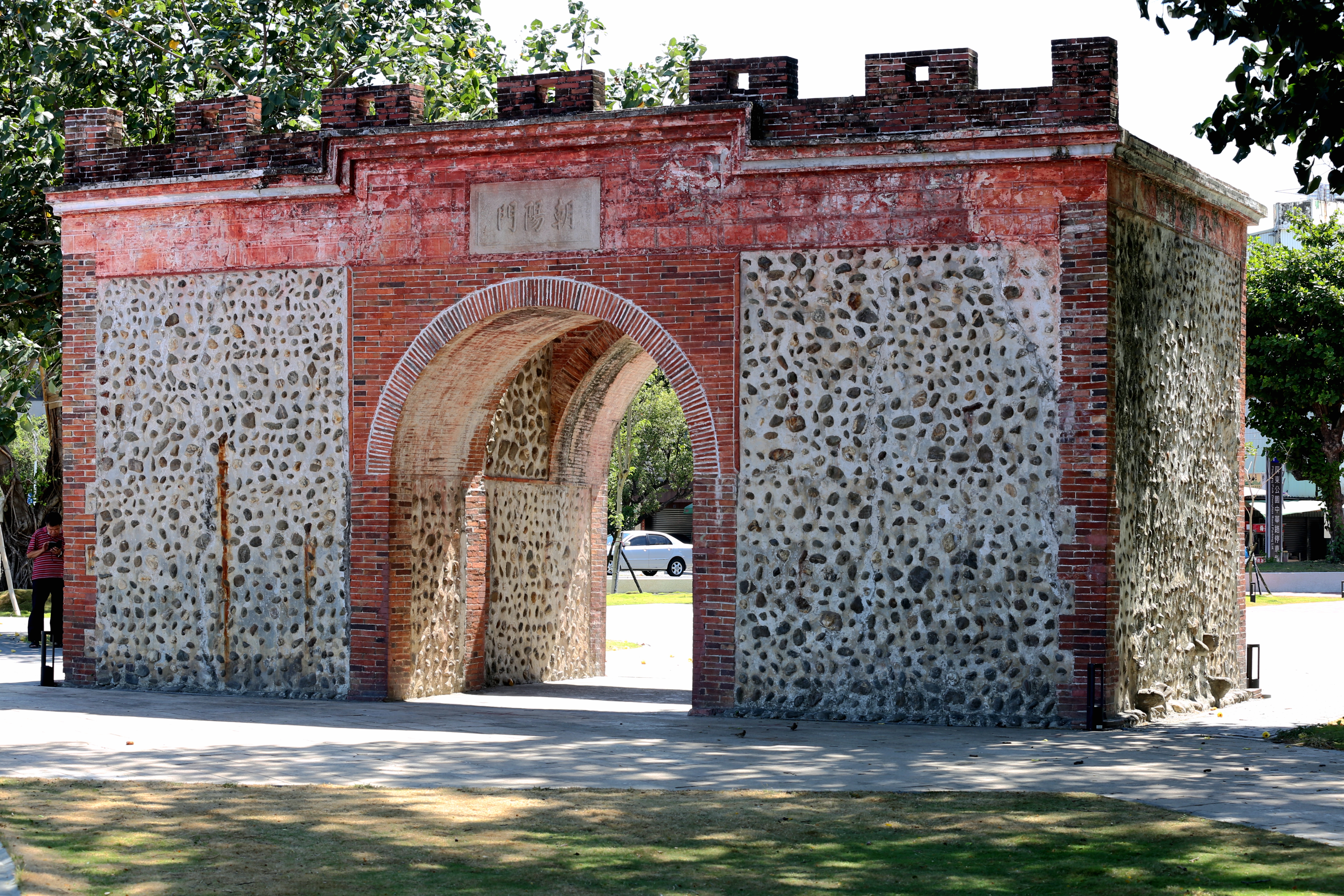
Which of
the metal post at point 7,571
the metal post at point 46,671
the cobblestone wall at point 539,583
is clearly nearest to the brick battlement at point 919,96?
the cobblestone wall at point 539,583

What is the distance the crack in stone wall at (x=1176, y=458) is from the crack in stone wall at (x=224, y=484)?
21.0ft

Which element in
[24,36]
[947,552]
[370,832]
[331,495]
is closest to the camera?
[370,832]

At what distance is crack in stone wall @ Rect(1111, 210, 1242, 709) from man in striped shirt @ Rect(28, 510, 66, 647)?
1043 centimetres

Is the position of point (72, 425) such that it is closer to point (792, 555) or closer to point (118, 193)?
point (118, 193)

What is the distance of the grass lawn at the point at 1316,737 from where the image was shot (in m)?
11.3

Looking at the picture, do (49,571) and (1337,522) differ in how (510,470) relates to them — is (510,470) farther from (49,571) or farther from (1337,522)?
(1337,522)

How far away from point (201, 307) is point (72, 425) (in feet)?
5.66

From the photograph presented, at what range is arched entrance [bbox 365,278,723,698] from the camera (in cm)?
1348

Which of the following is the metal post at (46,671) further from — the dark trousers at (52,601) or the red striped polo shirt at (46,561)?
the red striped polo shirt at (46,561)

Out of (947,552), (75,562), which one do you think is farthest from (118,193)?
(947,552)

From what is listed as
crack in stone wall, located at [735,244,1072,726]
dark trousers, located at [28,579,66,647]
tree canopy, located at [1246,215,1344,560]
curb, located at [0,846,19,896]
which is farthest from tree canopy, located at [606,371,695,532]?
curb, located at [0,846,19,896]

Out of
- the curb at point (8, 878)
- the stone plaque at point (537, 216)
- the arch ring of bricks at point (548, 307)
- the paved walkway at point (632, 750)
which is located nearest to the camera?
the curb at point (8, 878)

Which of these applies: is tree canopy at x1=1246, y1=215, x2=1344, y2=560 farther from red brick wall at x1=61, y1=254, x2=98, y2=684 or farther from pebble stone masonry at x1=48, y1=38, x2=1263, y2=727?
red brick wall at x1=61, y1=254, x2=98, y2=684

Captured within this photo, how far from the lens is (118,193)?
14.7m
